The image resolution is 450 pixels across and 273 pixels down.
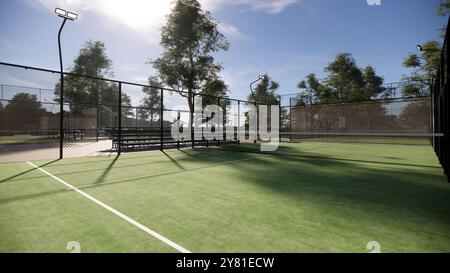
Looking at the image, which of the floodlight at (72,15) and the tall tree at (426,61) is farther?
the tall tree at (426,61)

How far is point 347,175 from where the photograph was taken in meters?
Result: 5.79

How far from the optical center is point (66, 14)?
8539 mm

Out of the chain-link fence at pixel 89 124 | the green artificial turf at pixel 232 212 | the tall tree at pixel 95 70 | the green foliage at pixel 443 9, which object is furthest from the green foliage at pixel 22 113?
the green foliage at pixel 443 9

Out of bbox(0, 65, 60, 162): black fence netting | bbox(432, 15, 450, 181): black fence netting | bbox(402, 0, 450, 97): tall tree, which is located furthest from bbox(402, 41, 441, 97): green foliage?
bbox(0, 65, 60, 162): black fence netting

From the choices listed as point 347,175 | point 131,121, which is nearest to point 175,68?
point 131,121

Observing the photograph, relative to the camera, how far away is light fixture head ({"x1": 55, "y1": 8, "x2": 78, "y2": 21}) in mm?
8406

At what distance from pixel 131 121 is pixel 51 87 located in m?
8.29

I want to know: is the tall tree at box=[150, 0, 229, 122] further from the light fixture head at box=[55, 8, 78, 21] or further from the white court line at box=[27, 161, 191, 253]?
the white court line at box=[27, 161, 191, 253]

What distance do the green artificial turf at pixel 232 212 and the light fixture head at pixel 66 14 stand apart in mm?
6128

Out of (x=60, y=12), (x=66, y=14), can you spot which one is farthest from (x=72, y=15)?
(x=60, y=12)

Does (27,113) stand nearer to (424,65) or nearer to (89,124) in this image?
(89,124)

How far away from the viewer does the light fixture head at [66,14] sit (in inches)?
331

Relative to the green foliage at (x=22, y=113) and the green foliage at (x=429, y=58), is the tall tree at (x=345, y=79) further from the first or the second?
the green foliage at (x=22, y=113)
